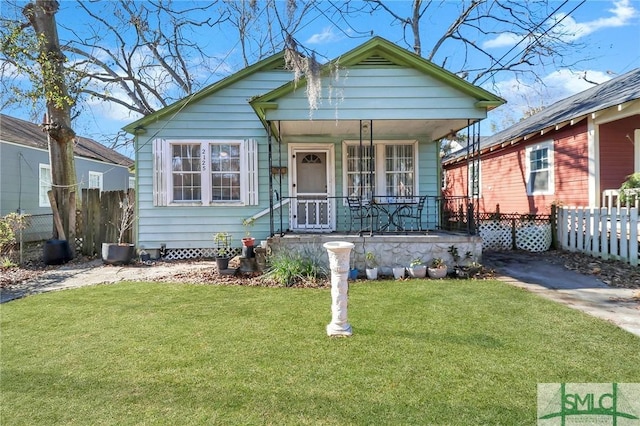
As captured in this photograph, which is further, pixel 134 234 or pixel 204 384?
pixel 134 234

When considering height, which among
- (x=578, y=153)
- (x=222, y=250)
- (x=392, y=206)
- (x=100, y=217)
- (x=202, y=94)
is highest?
(x=202, y=94)

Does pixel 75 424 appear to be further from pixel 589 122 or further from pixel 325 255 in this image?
pixel 589 122

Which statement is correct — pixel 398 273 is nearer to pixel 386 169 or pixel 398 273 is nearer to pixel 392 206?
pixel 392 206

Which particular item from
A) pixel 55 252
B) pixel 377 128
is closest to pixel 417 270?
pixel 377 128

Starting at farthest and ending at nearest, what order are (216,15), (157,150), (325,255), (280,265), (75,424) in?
(216,15) → (157,150) → (325,255) → (280,265) → (75,424)

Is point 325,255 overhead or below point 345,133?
below

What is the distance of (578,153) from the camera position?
902cm

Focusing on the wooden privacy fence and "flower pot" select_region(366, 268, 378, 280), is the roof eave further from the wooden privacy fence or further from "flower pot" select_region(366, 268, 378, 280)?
the wooden privacy fence

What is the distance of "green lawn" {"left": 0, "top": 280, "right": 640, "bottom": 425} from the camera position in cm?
222

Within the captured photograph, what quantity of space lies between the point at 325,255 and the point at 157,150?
4872 mm

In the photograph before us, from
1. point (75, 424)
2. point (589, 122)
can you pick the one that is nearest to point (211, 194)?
point (75, 424)

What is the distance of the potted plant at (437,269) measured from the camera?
6.28 meters

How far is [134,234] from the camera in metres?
8.50
